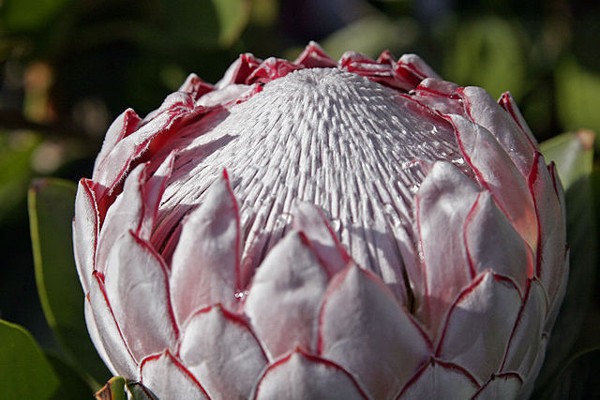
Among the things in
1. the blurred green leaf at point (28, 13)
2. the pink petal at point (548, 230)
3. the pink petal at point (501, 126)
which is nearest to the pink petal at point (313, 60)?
the pink petal at point (501, 126)

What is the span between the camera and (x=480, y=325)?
104 cm

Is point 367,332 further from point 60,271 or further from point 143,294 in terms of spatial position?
point 60,271

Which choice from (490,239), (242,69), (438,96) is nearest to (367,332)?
(490,239)

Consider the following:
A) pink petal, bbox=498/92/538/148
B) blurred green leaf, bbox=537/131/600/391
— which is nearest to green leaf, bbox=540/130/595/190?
blurred green leaf, bbox=537/131/600/391

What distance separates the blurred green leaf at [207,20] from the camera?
1881 mm

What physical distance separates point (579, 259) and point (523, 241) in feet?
1.62

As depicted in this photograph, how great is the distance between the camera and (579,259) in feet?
5.06

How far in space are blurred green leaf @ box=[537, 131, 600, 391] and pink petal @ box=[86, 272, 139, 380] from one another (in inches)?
27.5

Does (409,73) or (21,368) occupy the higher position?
(409,73)

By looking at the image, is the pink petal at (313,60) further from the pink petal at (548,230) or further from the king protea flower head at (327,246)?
the pink petal at (548,230)

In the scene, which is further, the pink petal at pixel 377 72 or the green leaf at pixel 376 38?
the green leaf at pixel 376 38

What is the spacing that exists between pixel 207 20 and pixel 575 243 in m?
0.95

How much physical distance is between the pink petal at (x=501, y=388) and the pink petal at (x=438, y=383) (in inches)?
1.3

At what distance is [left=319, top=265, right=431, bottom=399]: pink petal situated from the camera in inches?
38.1
